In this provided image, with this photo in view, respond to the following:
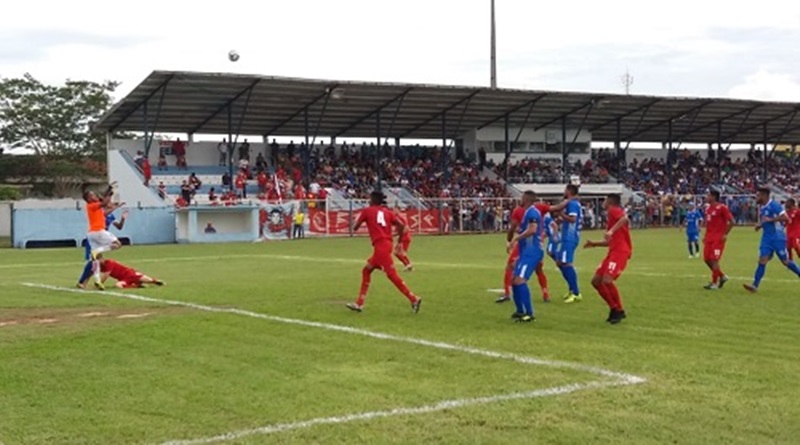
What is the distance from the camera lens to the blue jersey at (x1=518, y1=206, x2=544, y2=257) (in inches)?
543

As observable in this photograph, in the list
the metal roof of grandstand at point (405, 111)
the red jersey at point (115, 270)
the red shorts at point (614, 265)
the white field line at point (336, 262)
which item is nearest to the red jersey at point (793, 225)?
the white field line at point (336, 262)

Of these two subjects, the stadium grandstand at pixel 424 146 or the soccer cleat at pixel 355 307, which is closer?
the soccer cleat at pixel 355 307

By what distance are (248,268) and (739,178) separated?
54258 millimetres

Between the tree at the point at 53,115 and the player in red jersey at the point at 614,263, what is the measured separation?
66.2 m

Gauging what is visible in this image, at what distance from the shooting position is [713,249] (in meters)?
18.5

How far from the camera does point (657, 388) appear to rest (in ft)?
28.1

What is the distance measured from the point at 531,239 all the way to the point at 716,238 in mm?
6338

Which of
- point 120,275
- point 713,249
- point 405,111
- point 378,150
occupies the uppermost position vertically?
point 405,111

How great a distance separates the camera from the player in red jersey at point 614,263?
1325cm

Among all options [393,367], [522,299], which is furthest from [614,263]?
[393,367]

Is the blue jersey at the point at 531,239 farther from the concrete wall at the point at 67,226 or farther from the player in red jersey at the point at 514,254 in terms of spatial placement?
the concrete wall at the point at 67,226

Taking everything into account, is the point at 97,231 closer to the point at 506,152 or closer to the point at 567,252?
the point at 567,252

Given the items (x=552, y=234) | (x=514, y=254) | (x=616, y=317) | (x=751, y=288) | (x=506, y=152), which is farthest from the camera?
(x=506, y=152)

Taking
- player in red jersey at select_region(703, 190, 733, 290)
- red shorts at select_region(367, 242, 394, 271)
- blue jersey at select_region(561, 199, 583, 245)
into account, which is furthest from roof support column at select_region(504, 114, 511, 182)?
red shorts at select_region(367, 242, 394, 271)
